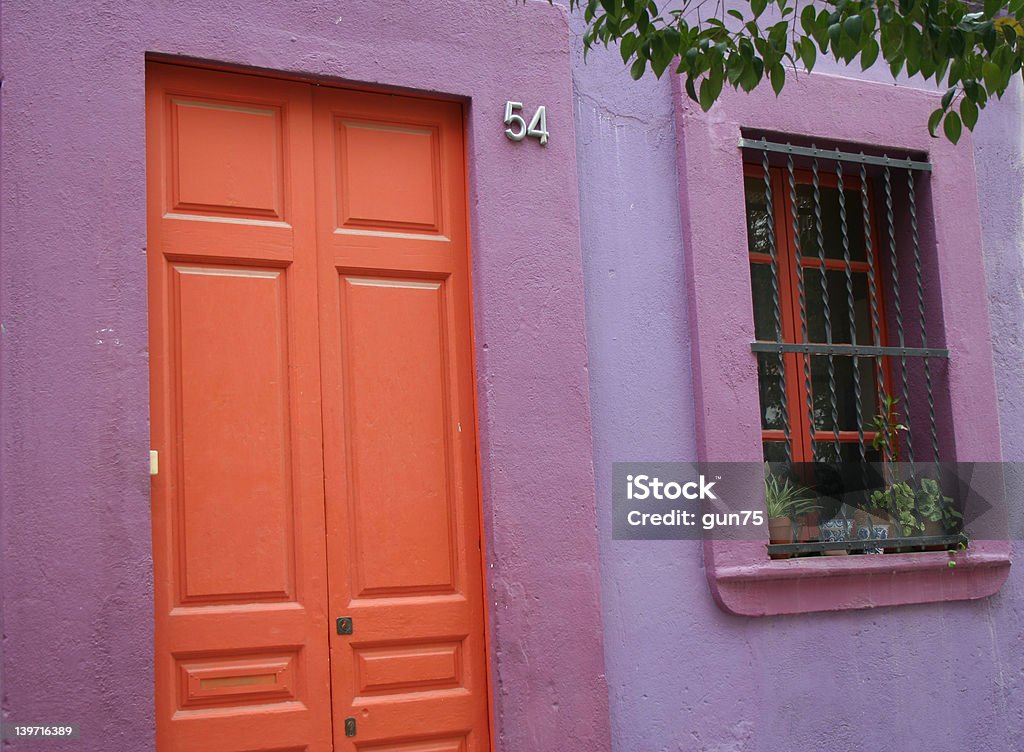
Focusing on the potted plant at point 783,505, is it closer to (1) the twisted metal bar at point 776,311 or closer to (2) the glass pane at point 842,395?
(1) the twisted metal bar at point 776,311

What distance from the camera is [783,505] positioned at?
5.00 meters

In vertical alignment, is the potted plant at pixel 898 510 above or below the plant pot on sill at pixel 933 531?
above

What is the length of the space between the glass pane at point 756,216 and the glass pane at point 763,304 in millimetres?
96

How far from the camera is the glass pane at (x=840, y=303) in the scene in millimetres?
5477

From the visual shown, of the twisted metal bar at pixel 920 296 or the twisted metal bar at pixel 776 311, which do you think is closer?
the twisted metal bar at pixel 776 311

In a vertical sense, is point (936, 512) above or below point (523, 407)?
below

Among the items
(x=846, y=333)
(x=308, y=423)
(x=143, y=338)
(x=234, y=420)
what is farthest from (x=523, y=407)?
(x=846, y=333)

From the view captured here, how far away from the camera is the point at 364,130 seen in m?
4.55

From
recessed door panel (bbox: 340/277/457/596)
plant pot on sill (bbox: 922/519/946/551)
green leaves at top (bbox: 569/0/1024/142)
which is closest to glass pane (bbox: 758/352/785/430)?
plant pot on sill (bbox: 922/519/946/551)

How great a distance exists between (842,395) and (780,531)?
83 centimetres

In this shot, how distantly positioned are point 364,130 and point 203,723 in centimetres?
221

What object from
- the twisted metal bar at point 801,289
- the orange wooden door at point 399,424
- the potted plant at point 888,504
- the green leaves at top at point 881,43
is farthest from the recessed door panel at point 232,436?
the potted plant at point 888,504

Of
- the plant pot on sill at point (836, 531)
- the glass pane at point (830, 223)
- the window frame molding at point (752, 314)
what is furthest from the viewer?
the glass pane at point (830, 223)

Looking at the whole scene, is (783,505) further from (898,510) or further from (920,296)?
(920,296)
